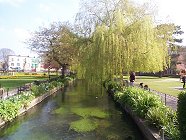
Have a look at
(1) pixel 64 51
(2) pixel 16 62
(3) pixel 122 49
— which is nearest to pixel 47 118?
(3) pixel 122 49

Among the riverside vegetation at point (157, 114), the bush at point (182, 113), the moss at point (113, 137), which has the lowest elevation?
the moss at point (113, 137)

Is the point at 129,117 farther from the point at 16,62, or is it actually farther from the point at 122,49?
the point at 16,62

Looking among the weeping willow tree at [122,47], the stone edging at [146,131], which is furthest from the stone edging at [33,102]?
the stone edging at [146,131]

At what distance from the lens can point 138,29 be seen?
26781 mm

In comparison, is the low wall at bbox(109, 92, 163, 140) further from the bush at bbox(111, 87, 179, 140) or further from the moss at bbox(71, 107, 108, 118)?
the moss at bbox(71, 107, 108, 118)

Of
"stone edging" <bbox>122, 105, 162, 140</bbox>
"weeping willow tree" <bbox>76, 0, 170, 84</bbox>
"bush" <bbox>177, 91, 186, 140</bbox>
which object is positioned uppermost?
"weeping willow tree" <bbox>76, 0, 170, 84</bbox>

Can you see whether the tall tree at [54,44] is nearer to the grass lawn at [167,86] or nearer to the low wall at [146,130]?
the grass lawn at [167,86]

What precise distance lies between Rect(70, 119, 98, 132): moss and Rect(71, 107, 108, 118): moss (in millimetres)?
2116

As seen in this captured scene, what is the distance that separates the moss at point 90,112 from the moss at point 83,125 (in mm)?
2116

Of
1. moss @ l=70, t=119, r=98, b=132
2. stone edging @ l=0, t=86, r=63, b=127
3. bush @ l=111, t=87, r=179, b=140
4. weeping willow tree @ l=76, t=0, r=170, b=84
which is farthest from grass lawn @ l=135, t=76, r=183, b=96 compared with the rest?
stone edging @ l=0, t=86, r=63, b=127

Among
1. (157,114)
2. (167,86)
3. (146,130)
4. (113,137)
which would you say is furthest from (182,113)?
(167,86)

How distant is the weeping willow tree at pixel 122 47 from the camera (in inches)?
1019

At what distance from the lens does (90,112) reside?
24.3 meters

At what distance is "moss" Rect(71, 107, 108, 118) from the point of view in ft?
74.7
